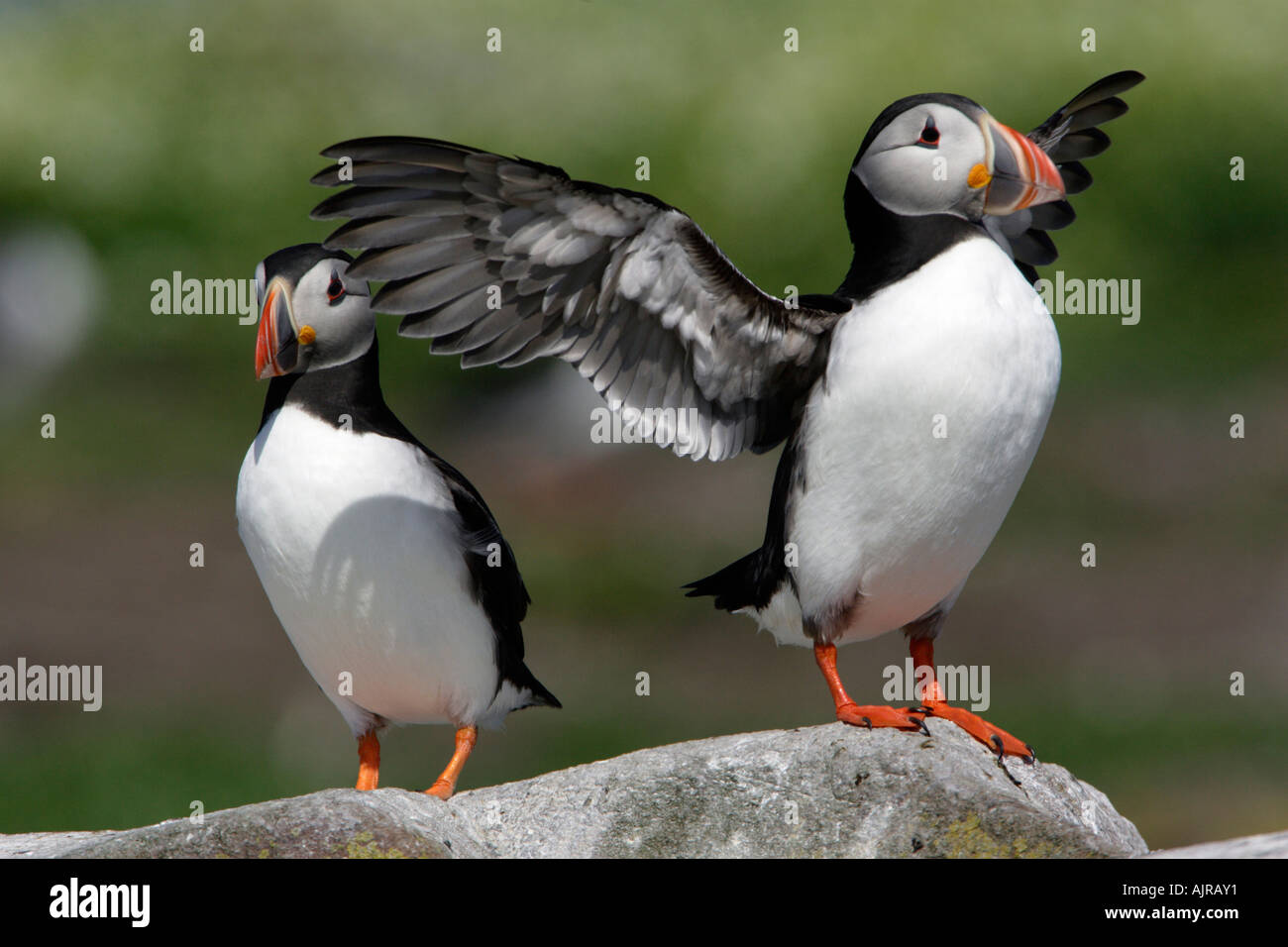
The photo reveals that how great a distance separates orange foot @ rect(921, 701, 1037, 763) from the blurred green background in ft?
20.6

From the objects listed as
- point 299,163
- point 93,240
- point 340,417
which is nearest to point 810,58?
point 299,163

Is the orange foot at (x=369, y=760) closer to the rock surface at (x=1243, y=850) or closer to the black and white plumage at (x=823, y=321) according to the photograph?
the black and white plumage at (x=823, y=321)

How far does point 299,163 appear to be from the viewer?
20344mm

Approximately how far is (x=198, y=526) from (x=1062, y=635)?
838cm

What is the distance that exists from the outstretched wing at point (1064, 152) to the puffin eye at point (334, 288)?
9.05 ft

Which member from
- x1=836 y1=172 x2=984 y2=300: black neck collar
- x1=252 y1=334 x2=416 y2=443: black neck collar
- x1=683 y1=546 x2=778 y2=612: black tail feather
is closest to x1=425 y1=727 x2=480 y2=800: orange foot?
x1=683 y1=546 x2=778 y2=612: black tail feather

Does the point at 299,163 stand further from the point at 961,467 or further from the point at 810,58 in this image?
the point at 961,467

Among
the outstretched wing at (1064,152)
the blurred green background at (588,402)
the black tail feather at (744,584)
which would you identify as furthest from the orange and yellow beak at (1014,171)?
the blurred green background at (588,402)

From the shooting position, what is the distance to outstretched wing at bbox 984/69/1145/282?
281 inches

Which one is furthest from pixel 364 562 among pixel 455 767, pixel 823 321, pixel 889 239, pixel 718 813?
pixel 889 239

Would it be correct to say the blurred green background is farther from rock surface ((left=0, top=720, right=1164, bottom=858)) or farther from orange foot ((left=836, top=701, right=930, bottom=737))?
orange foot ((left=836, top=701, right=930, bottom=737))

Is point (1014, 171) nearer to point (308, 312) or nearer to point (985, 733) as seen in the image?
point (985, 733)

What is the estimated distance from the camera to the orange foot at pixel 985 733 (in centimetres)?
626

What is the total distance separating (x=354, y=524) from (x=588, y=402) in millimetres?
8542
